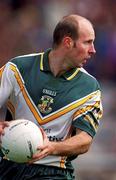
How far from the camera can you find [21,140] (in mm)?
6191

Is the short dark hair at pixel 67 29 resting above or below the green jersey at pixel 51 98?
above

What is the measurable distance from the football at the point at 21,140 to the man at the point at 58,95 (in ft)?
1.10

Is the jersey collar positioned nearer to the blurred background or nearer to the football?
the football

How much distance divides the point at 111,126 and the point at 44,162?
162 inches

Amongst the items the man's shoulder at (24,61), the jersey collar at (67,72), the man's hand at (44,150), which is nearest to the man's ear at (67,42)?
the jersey collar at (67,72)

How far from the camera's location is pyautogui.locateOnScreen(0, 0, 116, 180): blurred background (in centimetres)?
1070

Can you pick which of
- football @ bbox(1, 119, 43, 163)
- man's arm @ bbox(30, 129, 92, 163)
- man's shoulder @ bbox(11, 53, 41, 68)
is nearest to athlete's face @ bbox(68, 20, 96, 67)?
man's shoulder @ bbox(11, 53, 41, 68)

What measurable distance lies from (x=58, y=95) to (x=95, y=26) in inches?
184

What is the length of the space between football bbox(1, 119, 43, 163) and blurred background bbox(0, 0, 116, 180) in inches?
168

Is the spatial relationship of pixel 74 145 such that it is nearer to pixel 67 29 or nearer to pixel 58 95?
pixel 58 95

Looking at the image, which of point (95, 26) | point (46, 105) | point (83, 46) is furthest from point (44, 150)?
point (95, 26)

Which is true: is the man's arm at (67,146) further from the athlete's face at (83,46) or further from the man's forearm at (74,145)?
the athlete's face at (83,46)

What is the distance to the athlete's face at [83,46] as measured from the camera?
659 cm

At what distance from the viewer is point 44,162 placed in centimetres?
664
